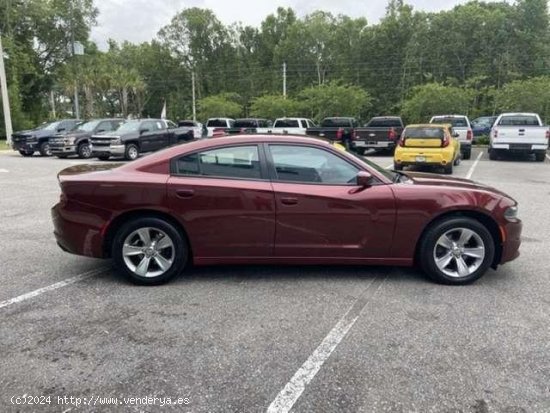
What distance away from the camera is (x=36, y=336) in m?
3.76

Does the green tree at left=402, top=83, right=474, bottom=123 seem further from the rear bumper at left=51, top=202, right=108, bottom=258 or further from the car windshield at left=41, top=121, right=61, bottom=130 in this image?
the rear bumper at left=51, top=202, right=108, bottom=258

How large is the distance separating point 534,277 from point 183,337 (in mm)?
3713

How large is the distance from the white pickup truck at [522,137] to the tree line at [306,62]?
8991 mm

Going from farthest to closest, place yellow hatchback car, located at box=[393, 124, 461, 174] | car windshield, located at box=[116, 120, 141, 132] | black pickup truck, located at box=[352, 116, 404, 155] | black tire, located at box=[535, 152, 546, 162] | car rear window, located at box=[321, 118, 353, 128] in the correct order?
car rear window, located at box=[321, 118, 353, 128] < car windshield, located at box=[116, 120, 141, 132] < black pickup truck, located at box=[352, 116, 404, 155] < black tire, located at box=[535, 152, 546, 162] < yellow hatchback car, located at box=[393, 124, 461, 174]

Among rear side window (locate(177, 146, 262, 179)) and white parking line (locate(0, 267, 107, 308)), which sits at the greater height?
rear side window (locate(177, 146, 262, 179))

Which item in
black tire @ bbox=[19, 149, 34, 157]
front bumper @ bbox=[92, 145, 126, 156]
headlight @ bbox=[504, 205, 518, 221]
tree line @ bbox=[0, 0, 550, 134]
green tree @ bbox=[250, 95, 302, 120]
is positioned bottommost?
black tire @ bbox=[19, 149, 34, 157]

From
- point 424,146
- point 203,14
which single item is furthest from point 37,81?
point 424,146

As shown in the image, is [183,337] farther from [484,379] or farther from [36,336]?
[484,379]

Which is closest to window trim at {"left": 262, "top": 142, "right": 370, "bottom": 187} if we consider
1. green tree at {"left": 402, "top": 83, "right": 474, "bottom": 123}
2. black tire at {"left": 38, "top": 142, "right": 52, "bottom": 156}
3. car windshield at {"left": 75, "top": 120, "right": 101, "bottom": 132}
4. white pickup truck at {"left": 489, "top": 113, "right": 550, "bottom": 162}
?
white pickup truck at {"left": 489, "top": 113, "right": 550, "bottom": 162}

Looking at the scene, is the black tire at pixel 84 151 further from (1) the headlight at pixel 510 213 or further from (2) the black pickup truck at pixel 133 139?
(1) the headlight at pixel 510 213

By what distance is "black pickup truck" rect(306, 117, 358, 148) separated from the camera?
2173 cm

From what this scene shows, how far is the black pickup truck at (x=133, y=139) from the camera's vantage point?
1945cm

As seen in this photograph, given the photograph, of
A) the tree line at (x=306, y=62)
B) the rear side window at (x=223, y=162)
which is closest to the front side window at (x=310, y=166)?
the rear side window at (x=223, y=162)

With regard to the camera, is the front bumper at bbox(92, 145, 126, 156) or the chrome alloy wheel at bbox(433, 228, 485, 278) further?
the front bumper at bbox(92, 145, 126, 156)
